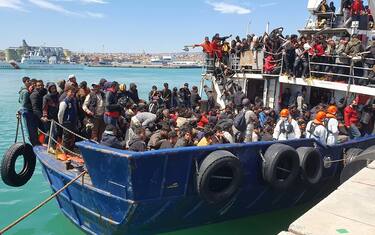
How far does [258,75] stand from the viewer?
555 inches

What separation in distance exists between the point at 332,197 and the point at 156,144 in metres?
3.48

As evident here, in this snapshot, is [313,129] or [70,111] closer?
[313,129]

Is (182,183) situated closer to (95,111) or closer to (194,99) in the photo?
(95,111)

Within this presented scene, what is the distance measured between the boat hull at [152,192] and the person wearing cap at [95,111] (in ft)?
4.51

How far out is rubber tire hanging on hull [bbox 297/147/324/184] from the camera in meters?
7.98

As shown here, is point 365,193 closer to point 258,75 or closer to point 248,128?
point 248,128

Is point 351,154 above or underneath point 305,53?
underneath

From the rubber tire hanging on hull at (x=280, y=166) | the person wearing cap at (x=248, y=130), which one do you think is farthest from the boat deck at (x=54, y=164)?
the person wearing cap at (x=248, y=130)

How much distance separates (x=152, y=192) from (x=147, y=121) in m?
3.15

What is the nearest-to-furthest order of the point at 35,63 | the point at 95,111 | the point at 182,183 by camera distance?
the point at 182,183, the point at 95,111, the point at 35,63

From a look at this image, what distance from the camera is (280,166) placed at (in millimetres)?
7805

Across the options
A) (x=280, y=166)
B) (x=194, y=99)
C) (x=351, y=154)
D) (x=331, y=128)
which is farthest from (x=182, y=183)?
(x=194, y=99)

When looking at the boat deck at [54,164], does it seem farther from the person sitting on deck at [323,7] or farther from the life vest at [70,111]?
the person sitting on deck at [323,7]

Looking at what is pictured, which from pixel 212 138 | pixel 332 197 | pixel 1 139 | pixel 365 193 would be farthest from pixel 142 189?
pixel 1 139
